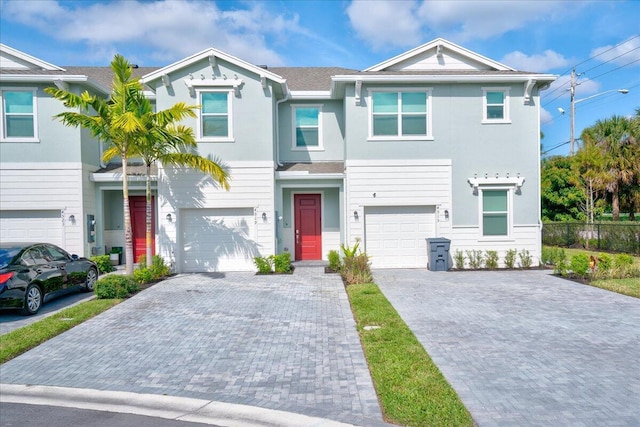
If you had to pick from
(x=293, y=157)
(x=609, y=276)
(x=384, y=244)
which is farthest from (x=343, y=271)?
(x=609, y=276)

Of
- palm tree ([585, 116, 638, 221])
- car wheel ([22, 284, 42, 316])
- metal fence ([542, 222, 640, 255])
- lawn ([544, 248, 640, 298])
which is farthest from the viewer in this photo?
palm tree ([585, 116, 638, 221])

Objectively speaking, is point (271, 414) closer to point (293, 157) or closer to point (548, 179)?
point (293, 157)

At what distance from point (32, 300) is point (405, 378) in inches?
325

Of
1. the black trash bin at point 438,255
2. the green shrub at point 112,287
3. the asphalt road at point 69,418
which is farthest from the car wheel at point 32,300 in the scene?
the black trash bin at point 438,255

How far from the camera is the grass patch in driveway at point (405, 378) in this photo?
435cm

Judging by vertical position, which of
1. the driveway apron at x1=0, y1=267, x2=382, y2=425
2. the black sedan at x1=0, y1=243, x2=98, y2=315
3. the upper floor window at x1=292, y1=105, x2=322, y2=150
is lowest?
the driveway apron at x1=0, y1=267, x2=382, y2=425

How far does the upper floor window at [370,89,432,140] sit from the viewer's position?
1455cm

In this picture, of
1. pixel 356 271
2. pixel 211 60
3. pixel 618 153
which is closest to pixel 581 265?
pixel 356 271

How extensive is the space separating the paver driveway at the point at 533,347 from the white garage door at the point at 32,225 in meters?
11.4

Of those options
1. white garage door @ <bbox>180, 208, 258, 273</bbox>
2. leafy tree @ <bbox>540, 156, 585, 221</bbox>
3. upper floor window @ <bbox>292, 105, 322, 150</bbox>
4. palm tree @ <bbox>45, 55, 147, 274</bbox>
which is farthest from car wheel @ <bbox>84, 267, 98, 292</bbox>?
leafy tree @ <bbox>540, 156, 585, 221</bbox>

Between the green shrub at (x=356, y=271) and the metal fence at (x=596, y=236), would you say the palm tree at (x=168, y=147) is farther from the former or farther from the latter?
the metal fence at (x=596, y=236)

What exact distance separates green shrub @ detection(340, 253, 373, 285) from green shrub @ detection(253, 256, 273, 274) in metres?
2.61

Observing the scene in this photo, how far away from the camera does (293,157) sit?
1620 centimetres

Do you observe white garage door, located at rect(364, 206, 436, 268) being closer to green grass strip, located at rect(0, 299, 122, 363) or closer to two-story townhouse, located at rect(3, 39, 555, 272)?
two-story townhouse, located at rect(3, 39, 555, 272)
